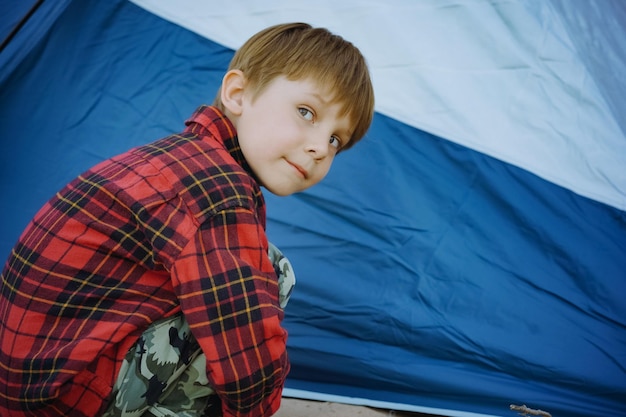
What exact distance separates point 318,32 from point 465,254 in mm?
608

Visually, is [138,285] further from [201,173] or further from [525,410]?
[525,410]

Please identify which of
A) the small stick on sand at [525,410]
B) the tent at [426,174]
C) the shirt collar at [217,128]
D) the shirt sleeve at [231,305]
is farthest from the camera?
the tent at [426,174]

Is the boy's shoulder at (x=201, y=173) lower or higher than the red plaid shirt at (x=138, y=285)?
higher

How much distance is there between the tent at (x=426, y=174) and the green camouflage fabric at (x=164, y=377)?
0.45 m

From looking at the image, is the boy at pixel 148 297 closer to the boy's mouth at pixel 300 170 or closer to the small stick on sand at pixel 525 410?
the boy's mouth at pixel 300 170

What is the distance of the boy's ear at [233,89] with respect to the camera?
2.92ft

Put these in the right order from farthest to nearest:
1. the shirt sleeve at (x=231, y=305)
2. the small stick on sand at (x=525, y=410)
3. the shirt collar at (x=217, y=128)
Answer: the small stick on sand at (x=525, y=410)
the shirt collar at (x=217, y=128)
the shirt sleeve at (x=231, y=305)

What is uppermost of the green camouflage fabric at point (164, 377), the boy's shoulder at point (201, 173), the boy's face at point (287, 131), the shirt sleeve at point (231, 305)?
the boy's face at point (287, 131)

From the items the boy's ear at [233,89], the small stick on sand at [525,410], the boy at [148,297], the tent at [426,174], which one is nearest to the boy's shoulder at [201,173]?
the boy at [148,297]

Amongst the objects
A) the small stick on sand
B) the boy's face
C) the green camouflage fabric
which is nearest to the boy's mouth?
the boy's face

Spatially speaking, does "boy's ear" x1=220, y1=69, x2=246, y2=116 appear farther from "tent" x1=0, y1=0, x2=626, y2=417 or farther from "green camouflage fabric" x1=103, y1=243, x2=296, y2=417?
"tent" x1=0, y1=0, x2=626, y2=417

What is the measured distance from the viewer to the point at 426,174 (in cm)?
131

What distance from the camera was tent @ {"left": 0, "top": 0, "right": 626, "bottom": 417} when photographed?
3.92 ft

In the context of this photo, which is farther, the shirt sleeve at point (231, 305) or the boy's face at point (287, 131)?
the boy's face at point (287, 131)
